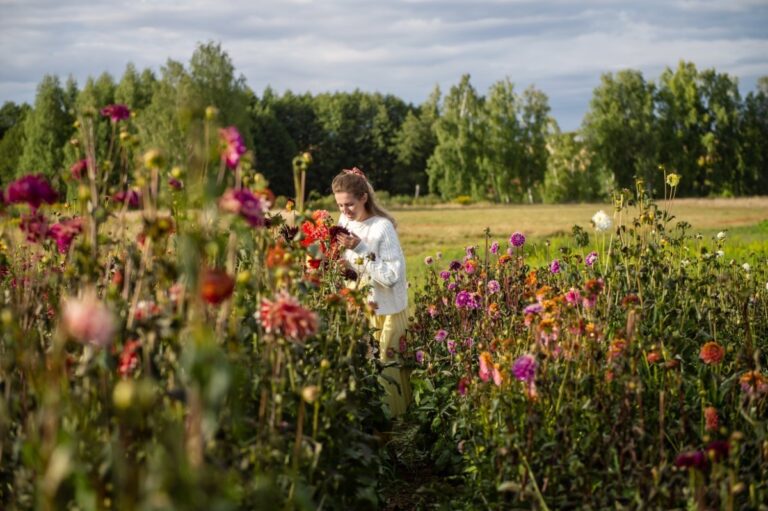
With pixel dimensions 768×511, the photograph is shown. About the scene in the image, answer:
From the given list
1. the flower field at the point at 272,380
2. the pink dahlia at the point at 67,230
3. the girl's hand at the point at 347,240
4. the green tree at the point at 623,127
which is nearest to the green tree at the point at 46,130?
the green tree at the point at 623,127

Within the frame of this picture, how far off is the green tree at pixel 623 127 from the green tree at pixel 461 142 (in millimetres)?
7113

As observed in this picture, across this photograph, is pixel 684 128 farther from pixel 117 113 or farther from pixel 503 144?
pixel 117 113

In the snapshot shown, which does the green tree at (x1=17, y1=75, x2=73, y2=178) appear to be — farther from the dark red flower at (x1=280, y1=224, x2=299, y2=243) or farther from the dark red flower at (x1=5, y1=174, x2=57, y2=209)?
the dark red flower at (x1=5, y1=174, x2=57, y2=209)

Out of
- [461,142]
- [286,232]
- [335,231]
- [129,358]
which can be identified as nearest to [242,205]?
[129,358]

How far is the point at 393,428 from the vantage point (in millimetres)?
5000

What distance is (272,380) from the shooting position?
2.64 meters

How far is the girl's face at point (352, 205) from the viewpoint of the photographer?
5.26m

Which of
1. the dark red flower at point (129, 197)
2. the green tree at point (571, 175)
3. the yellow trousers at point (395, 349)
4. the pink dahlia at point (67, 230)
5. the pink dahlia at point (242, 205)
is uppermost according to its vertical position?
the green tree at point (571, 175)

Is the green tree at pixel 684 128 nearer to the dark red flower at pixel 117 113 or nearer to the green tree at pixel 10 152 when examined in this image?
the green tree at pixel 10 152

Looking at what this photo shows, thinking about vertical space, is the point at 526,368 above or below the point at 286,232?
below

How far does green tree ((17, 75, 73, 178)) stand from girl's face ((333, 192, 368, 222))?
122 ft

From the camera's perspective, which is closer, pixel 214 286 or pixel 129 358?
pixel 214 286

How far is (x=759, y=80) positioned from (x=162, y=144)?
40.6 meters

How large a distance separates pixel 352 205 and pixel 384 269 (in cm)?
50
